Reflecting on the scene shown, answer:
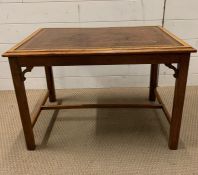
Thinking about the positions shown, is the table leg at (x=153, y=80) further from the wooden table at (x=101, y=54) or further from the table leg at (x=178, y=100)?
the table leg at (x=178, y=100)

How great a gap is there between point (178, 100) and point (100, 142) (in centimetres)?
52

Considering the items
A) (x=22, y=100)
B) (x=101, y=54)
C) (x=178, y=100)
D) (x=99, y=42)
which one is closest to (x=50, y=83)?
(x=22, y=100)

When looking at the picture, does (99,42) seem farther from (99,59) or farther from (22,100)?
(22,100)

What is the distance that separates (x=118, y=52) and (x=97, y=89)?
1.03 m

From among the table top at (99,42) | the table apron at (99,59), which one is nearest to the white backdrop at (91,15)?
the table top at (99,42)

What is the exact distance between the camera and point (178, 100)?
121 cm

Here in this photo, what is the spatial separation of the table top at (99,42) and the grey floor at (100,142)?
576mm

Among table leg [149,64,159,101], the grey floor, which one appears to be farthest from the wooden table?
table leg [149,64,159,101]

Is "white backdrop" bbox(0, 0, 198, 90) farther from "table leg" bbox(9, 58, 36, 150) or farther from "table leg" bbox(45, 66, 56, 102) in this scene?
"table leg" bbox(9, 58, 36, 150)

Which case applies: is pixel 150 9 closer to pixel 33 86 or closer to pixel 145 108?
pixel 145 108

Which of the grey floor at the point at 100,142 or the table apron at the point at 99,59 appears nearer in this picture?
the table apron at the point at 99,59

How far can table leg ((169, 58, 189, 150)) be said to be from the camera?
1131mm

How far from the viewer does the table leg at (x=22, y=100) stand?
1.15m

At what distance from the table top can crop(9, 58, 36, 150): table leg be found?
0.08m
